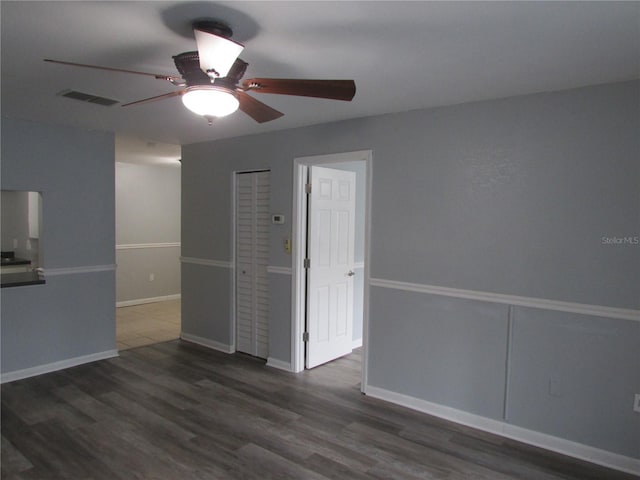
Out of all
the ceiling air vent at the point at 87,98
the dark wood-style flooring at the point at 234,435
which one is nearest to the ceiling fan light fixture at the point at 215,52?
the ceiling air vent at the point at 87,98

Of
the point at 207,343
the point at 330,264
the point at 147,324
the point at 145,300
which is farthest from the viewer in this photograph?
the point at 145,300

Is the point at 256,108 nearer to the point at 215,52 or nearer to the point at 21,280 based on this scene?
the point at 215,52

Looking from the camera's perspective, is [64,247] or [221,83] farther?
Answer: [64,247]

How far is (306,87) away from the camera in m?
1.88

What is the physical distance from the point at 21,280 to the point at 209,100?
3107 mm

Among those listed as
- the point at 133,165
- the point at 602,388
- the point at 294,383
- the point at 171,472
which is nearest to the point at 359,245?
the point at 294,383

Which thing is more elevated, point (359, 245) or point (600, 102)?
point (600, 102)

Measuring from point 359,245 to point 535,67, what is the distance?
8.93 ft

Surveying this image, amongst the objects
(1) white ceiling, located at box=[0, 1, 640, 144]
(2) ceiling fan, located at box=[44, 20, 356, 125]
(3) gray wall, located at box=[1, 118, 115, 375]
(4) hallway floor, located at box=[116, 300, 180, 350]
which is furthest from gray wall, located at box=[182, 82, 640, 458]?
(4) hallway floor, located at box=[116, 300, 180, 350]

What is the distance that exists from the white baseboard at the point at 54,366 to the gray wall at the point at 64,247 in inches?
1.2

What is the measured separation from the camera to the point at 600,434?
2.61 metres

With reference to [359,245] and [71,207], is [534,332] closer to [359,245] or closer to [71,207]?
[359,245]

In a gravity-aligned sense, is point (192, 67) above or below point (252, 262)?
above

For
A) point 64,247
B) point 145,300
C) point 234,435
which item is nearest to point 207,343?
point 64,247
